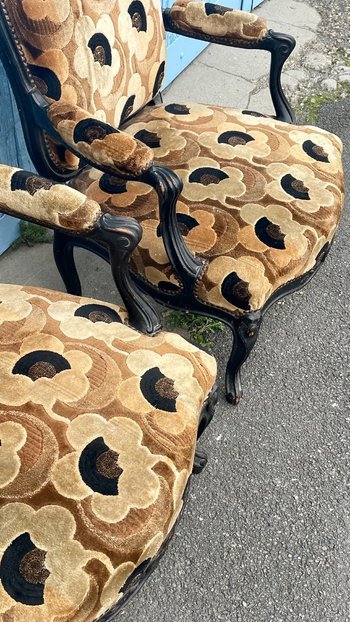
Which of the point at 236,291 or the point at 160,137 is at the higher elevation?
the point at 160,137

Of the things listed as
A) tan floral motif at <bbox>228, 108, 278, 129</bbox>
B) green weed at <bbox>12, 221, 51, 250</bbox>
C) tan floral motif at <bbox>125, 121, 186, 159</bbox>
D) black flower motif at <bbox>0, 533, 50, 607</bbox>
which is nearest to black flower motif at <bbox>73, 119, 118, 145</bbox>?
tan floral motif at <bbox>125, 121, 186, 159</bbox>

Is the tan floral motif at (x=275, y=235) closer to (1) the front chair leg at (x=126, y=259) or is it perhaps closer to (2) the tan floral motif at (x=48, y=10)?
(1) the front chair leg at (x=126, y=259)

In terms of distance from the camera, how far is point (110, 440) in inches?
39.3

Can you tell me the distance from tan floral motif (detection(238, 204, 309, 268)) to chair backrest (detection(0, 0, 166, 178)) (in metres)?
0.47

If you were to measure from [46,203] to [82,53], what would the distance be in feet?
1.56

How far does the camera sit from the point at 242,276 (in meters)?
1.39

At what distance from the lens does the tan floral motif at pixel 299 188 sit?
1.52m

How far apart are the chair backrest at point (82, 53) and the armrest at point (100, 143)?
94 millimetres

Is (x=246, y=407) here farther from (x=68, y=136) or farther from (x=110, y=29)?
(x=110, y=29)

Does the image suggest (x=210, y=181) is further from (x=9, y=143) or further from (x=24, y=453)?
(x=24, y=453)

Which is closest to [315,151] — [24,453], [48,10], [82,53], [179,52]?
[82,53]

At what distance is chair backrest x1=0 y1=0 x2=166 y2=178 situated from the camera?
1.31 metres

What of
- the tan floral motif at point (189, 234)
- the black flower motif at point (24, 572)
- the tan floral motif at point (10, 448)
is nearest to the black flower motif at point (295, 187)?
the tan floral motif at point (189, 234)

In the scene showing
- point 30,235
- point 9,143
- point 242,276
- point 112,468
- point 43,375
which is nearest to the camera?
point 112,468
